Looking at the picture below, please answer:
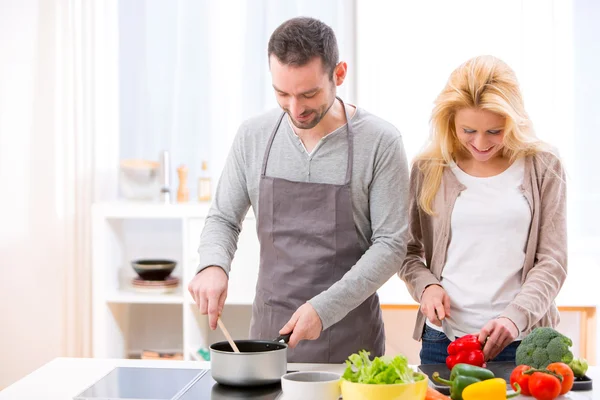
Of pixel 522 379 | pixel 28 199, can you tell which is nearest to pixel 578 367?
pixel 522 379

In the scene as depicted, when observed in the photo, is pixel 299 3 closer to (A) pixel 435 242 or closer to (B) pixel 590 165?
(B) pixel 590 165

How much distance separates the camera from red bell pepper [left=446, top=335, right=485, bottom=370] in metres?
1.95

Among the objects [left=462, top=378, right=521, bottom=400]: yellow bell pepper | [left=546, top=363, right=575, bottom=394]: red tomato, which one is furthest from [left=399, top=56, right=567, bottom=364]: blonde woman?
[left=462, top=378, right=521, bottom=400]: yellow bell pepper

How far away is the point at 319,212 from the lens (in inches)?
89.2

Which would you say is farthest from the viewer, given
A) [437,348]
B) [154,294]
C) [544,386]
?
[154,294]

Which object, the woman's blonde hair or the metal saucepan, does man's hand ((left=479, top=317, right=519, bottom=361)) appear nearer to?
the woman's blonde hair

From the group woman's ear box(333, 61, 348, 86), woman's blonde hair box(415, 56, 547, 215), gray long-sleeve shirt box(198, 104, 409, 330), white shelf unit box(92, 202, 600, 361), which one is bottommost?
white shelf unit box(92, 202, 600, 361)

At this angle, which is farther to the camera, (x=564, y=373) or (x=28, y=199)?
(x=28, y=199)

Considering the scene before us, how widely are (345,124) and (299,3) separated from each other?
203 cm

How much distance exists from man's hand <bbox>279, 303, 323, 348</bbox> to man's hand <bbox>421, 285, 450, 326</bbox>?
0.35 m

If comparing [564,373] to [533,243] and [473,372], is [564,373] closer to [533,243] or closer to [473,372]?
[473,372]

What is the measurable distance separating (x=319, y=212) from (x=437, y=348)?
0.52 meters

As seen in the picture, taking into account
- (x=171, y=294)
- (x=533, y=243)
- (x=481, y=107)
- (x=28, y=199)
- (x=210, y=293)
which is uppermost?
(x=481, y=107)

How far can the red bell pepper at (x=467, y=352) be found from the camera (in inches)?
76.7
